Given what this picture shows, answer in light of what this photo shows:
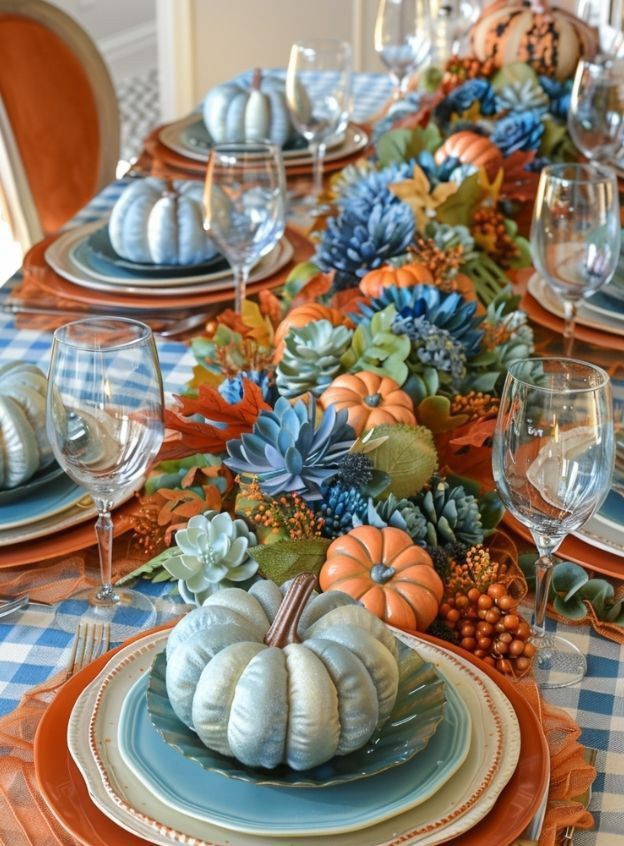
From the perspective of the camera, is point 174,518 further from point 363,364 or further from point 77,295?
point 77,295

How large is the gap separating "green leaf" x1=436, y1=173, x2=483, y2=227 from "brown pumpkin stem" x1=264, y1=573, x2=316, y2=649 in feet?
2.75

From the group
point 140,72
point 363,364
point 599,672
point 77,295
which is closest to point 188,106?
point 140,72

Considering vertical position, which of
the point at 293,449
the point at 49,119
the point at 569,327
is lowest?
the point at 49,119

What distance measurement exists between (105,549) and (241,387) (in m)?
0.19

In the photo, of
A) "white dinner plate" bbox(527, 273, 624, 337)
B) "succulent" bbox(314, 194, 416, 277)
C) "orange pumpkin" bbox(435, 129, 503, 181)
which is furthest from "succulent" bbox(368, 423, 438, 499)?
"orange pumpkin" bbox(435, 129, 503, 181)

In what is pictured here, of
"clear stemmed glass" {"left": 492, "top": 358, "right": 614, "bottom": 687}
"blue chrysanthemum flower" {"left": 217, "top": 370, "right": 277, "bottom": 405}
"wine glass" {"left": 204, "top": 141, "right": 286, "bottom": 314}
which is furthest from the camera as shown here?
"wine glass" {"left": 204, "top": 141, "right": 286, "bottom": 314}

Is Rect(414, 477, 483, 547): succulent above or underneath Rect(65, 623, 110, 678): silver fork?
above

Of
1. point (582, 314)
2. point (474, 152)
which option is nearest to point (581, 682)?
point (582, 314)

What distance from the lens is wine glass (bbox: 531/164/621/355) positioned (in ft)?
3.53

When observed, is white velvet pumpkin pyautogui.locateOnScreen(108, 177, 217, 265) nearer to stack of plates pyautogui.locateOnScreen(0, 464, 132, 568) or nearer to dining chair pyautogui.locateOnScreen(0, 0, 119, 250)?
stack of plates pyautogui.locateOnScreen(0, 464, 132, 568)

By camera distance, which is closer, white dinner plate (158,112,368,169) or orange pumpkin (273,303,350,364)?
orange pumpkin (273,303,350,364)

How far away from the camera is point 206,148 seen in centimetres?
180

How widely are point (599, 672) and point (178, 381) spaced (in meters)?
0.53

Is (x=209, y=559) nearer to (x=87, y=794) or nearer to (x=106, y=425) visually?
(x=106, y=425)
